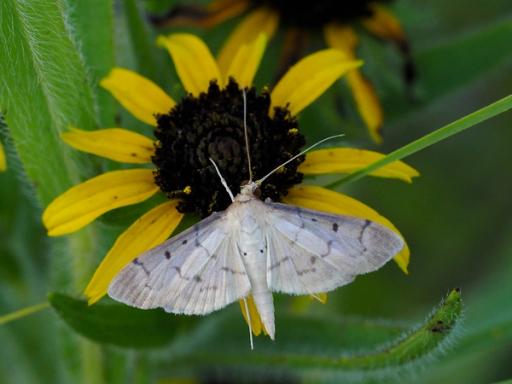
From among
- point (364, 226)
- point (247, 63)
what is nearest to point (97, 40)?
point (247, 63)

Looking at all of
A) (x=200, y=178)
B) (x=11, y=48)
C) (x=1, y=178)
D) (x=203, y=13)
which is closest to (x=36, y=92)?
(x=11, y=48)

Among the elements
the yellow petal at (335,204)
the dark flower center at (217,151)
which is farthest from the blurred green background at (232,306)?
the yellow petal at (335,204)

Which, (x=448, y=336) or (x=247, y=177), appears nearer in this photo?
(x=448, y=336)

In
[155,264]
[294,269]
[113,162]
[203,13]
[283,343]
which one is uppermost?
[203,13]

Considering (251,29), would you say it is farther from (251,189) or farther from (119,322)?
(119,322)

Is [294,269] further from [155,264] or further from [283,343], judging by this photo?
[283,343]

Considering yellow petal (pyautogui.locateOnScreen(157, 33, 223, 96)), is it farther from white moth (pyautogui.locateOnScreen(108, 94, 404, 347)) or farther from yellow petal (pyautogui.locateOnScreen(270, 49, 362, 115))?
white moth (pyautogui.locateOnScreen(108, 94, 404, 347))

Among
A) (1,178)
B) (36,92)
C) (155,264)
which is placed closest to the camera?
(155,264)

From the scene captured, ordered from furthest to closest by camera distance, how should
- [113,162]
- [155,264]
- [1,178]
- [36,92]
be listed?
[1,178] < [113,162] < [36,92] < [155,264]
